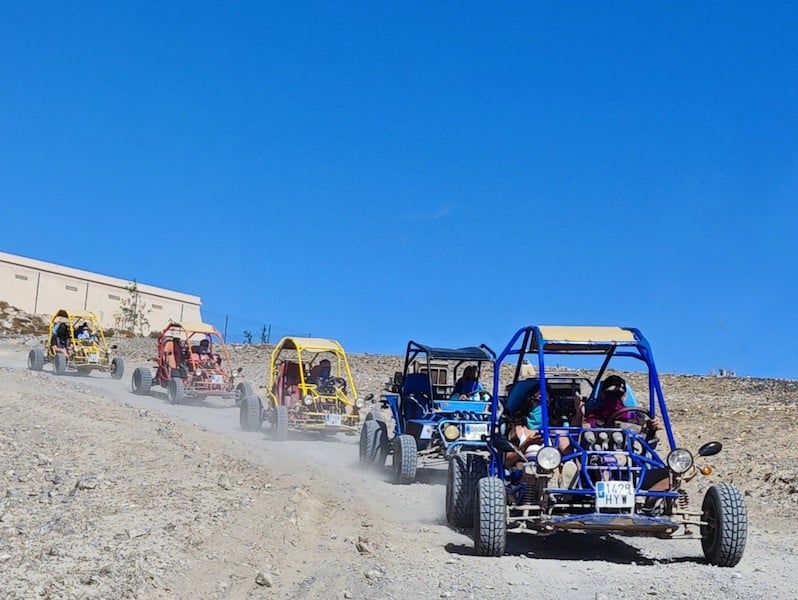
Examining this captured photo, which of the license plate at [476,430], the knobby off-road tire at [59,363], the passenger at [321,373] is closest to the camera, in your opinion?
the license plate at [476,430]

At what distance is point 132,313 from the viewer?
6103 centimetres

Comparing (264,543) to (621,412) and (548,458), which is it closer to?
(548,458)

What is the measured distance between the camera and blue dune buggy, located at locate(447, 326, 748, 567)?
7801 mm

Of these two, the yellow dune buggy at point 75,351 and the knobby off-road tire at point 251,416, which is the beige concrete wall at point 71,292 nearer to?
the yellow dune buggy at point 75,351

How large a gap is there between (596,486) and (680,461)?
81 cm

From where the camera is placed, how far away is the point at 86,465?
1141 centimetres

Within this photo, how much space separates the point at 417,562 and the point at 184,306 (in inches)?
2687

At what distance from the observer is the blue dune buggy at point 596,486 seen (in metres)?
7.80

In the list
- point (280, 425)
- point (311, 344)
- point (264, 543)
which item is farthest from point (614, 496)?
point (311, 344)

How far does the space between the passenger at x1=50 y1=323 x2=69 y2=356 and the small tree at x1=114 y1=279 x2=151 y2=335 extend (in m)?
30.6

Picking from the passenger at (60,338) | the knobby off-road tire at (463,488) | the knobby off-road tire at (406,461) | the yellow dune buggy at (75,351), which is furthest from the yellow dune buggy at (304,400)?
Answer: the passenger at (60,338)

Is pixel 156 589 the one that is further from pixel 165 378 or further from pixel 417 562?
pixel 165 378

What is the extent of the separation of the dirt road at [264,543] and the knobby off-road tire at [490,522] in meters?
0.13

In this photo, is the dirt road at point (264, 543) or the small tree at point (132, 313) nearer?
the dirt road at point (264, 543)
